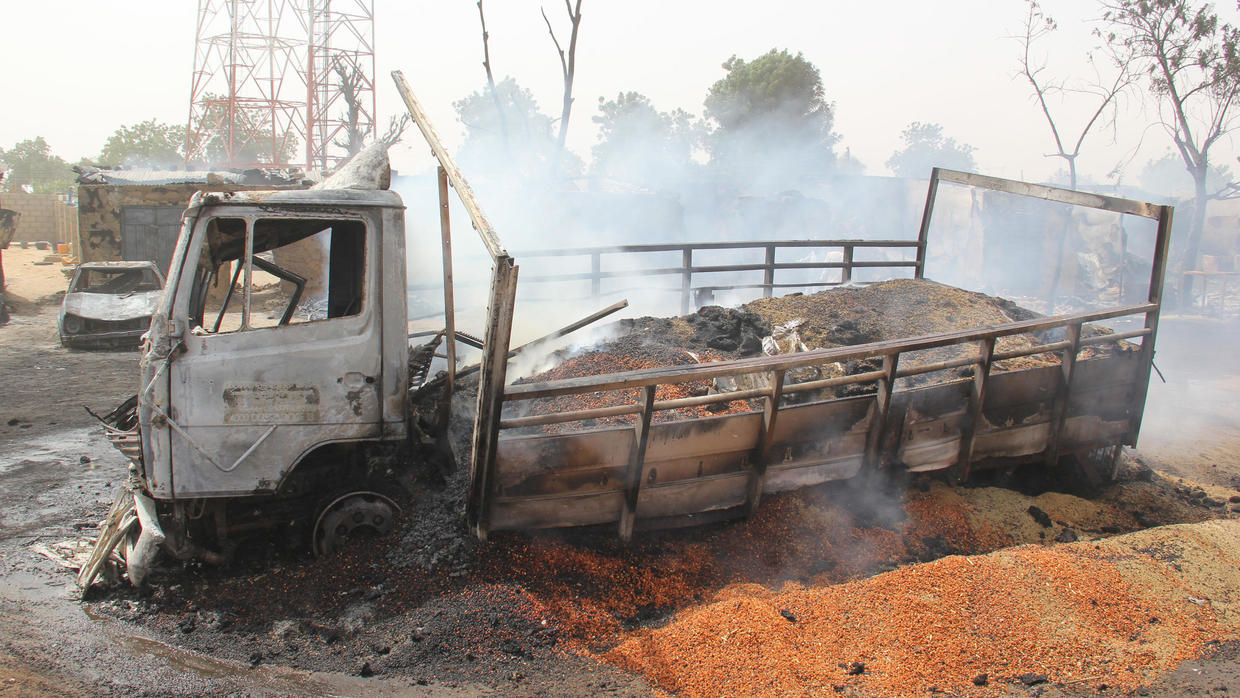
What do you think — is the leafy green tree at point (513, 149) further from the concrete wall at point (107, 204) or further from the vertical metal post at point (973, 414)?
the vertical metal post at point (973, 414)

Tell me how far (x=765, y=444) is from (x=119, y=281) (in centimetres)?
1269

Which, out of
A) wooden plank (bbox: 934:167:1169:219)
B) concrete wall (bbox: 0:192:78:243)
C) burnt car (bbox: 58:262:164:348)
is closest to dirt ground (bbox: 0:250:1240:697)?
wooden plank (bbox: 934:167:1169:219)

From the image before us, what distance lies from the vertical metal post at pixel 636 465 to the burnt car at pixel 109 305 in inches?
417

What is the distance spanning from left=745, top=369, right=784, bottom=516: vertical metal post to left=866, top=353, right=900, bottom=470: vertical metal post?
0.69 metres

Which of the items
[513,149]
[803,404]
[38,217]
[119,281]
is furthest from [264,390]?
[38,217]

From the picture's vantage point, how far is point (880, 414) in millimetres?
4234

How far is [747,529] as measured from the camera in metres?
4.07

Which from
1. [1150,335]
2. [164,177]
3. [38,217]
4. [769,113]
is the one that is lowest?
[1150,335]

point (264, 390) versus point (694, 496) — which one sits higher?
point (264, 390)

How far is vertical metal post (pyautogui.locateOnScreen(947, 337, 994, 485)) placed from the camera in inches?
175

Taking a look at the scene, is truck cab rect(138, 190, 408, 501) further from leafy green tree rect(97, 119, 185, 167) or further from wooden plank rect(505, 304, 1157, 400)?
leafy green tree rect(97, 119, 185, 167)

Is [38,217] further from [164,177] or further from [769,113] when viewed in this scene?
[769,113]

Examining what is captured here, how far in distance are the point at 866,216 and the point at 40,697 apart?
30.7m

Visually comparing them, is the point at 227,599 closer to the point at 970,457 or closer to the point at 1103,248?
the point at 970,457
